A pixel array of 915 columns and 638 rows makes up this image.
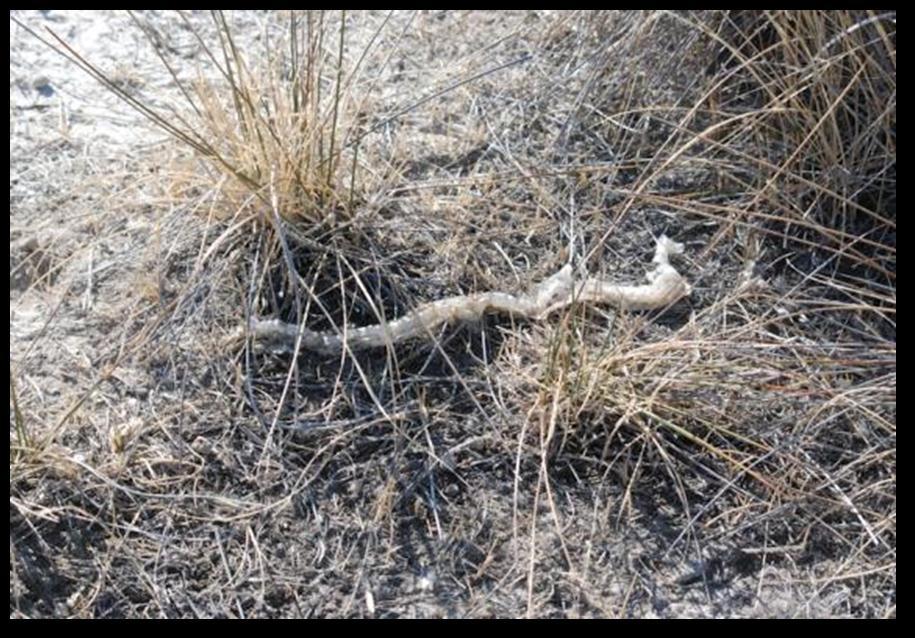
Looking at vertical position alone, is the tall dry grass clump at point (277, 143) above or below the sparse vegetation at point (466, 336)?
above

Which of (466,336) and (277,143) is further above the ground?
(277,143)

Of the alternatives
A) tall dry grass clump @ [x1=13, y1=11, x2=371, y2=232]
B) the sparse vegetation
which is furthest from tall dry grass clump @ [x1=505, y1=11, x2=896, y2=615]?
tall dry grass clump @ [x1=13, y1=11, x2=371, y2=232]

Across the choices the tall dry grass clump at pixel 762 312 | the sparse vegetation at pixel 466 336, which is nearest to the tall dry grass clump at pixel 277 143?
the sparse vegetation at pixel 466 336

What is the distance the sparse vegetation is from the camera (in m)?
2.13

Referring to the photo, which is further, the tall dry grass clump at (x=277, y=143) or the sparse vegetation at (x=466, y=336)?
the tall dry grass clump at (x=277, y=143)

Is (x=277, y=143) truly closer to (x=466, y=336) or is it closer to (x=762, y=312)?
(x=466, y=336)

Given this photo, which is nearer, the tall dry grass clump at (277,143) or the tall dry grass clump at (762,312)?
the tall dry grass clump at (762,312)

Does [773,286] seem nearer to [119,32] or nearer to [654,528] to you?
[654,528]

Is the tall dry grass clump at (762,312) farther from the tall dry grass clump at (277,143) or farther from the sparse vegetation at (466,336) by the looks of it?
the tall dry grass clump at (277,143)

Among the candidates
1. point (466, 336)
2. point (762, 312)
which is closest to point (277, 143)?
point (466, 336)

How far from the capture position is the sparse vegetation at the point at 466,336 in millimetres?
2133

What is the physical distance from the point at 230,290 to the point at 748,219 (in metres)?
1.01

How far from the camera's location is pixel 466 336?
8.13 ft

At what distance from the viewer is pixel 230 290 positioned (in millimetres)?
2512
